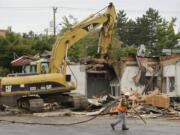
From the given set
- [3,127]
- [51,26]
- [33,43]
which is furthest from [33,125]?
[51,26]

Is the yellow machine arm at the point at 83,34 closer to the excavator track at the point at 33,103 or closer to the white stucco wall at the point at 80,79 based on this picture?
the excavator track at the point at 33,103

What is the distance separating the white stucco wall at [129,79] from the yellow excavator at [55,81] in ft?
23.7

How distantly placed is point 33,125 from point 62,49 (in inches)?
406

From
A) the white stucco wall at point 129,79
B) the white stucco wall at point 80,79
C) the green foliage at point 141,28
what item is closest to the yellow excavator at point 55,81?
the white stucco wall at point 129,79

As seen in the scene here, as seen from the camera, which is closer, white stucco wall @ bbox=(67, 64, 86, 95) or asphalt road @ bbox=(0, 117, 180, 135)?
asphalt road @ bbox=(0, 117, 180, 135)

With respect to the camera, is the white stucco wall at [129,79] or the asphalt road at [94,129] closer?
the asphalt road at [94,129]

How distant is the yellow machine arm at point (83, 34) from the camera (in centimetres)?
3572

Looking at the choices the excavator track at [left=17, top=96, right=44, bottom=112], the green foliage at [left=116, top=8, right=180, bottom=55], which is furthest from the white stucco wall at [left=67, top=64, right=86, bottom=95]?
the green foliage at [left=116, top=8, right=180, bottom=55]

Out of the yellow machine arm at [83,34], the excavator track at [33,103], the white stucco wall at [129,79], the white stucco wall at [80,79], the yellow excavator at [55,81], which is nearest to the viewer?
the excavator track at [33,103]

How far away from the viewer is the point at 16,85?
33.6m

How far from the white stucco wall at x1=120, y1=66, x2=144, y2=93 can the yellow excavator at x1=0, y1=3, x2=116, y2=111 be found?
7.21 m

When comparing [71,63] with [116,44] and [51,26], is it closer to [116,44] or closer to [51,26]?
[116,44]

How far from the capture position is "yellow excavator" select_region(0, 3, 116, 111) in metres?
33.6

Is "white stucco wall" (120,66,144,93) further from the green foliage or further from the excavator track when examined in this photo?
the green foliage
